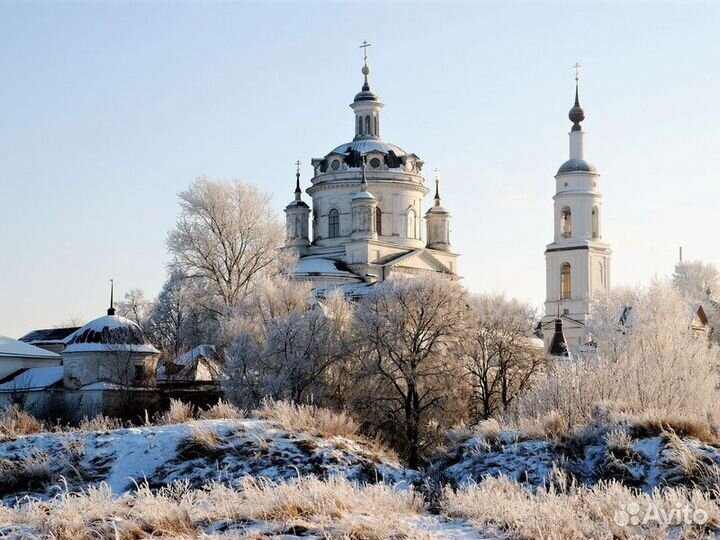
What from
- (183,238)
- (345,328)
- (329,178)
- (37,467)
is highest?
(329,178)

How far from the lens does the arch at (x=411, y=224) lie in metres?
56.7

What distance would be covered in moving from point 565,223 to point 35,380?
1247 inches

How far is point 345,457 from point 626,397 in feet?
19.9

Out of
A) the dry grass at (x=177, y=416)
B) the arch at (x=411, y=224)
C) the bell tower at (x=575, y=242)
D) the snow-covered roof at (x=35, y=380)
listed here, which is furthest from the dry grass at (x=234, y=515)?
the bell tower at (x=575, y=242)

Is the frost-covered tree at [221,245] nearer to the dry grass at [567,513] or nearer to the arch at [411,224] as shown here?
the arch at [411,224]

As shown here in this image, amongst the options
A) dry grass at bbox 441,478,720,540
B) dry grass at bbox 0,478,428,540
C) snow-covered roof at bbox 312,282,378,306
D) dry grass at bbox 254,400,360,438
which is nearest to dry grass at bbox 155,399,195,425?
dry grass at bbox 254,400,360,438

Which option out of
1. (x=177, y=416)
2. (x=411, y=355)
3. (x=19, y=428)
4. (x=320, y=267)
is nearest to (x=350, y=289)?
(x=320, y=267)

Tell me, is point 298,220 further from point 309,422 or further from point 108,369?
point 309,422

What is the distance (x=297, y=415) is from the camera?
17.2m

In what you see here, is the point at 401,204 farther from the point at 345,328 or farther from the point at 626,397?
the point at 626,397

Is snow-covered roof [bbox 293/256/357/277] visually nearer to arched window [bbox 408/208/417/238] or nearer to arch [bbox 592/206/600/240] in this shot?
arched window [bbox 408/208/417/238]

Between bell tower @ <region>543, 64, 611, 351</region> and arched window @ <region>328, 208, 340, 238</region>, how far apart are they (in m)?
12.4

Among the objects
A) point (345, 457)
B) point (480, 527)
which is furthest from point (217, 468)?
point (480, 527)

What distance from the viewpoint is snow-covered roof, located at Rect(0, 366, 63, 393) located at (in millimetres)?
39438
